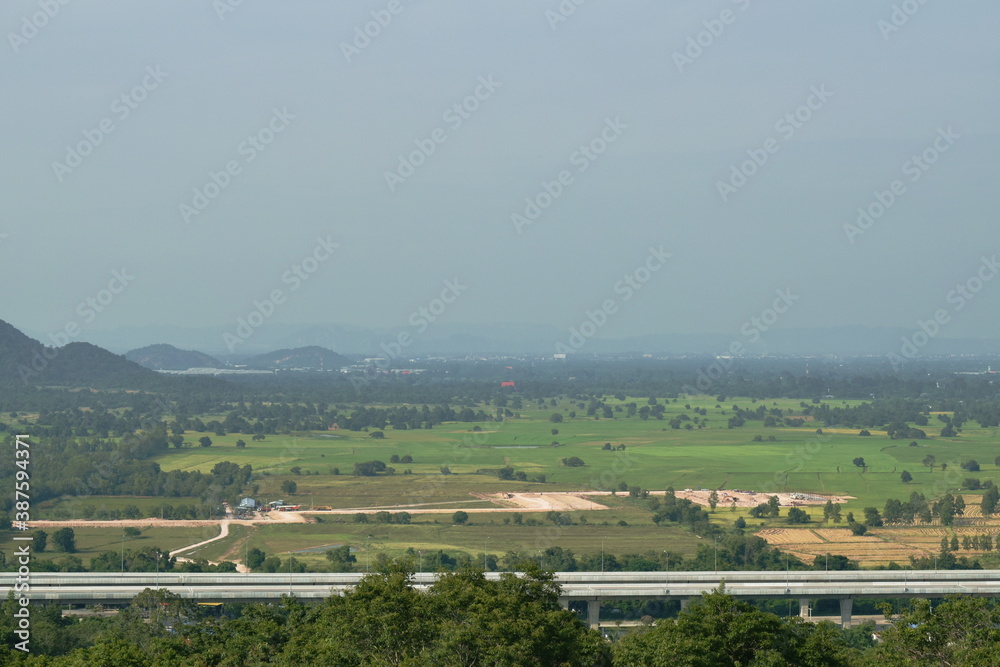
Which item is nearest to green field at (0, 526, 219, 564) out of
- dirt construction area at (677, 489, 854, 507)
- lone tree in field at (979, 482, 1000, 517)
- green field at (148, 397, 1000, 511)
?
green field at (148, 397, 1000, 511)

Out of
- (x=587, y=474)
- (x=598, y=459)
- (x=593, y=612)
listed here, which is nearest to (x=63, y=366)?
(x=598, y=459)

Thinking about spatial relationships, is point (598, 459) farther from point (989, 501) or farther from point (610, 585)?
point (610, 585)

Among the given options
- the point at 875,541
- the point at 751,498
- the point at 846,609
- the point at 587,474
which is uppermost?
the point at 587,474

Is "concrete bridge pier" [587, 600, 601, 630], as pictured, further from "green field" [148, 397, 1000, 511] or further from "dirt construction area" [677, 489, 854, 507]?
"green field" [148, 397, 1000, 511]

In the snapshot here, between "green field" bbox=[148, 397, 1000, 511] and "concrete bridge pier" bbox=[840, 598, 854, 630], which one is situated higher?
"green field" bbox=[148, 397, 1000, 511]

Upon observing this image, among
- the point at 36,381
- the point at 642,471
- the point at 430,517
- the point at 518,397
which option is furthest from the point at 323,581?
the point at 36,381

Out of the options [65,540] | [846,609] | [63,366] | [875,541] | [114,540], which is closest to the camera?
[846,609]

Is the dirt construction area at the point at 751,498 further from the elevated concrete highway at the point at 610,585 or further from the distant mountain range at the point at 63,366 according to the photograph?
the distant mountain range at the point at 63,366

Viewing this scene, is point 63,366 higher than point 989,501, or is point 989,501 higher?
point 63,366

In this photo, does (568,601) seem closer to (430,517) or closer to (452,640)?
(452,640)

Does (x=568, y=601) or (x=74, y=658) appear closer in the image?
(x=74, y=658)

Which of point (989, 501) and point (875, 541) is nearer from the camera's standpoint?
point (875, 541)
